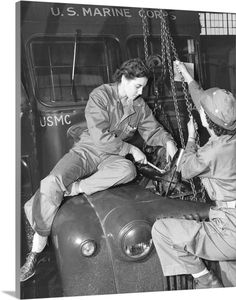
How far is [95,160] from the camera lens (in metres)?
2.45

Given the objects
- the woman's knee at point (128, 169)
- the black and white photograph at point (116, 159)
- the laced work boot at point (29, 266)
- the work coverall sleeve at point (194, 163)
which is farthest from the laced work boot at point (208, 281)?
the laced work boot at point (29, 266)

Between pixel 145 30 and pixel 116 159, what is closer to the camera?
pixel 116 159

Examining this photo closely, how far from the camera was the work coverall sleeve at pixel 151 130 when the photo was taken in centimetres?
259

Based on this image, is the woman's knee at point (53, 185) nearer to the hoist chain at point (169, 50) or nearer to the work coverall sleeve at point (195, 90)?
the hoist chain at point (169, 50)

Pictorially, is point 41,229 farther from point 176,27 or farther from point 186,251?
point 176,27

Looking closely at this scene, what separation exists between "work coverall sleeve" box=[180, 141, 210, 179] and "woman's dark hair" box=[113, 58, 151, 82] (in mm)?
506

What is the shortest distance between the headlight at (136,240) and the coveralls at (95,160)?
0.28 meters

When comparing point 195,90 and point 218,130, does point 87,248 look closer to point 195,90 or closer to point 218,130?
point 218,130

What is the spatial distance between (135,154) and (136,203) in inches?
10.7

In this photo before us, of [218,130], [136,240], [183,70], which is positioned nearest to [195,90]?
[183,70]

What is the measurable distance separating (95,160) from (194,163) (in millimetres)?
551

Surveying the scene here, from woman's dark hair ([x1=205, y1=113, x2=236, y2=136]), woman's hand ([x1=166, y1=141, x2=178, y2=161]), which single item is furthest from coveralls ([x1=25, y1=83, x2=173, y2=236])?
woman's dark hair ([x1=205, y1=113, x2=236, y2=136])

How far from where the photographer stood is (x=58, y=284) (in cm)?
235
